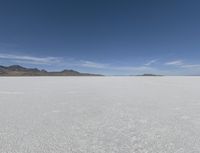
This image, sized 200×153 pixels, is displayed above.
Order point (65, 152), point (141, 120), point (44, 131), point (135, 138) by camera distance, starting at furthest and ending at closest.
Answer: point (141, 120) → point (44, 131) → point (135, 138) → point (65, 152)

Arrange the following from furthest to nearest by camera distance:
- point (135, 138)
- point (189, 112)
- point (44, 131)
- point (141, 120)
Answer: point (189, 112) → point (141, 120) → point (44, 131) → point (135, 138)

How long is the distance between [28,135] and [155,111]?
107 inches

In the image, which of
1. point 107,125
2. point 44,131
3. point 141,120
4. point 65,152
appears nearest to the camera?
point 65,152

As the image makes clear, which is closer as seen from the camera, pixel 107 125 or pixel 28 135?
pixel 28 135

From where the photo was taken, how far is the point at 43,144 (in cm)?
213

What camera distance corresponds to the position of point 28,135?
7.97 feet

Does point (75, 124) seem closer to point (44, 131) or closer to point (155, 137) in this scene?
point (44, 131)

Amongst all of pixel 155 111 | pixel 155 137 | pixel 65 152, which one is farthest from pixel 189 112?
pixel 65 152

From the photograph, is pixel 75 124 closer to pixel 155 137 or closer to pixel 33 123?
pixel 33 123

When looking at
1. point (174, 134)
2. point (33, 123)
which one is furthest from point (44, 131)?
point (174, 134)

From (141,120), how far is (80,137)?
4.32 ft

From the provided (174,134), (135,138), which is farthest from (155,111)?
(135,138)

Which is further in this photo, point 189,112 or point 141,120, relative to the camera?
point 189,112

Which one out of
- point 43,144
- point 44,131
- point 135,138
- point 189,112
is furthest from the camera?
point 189,112
